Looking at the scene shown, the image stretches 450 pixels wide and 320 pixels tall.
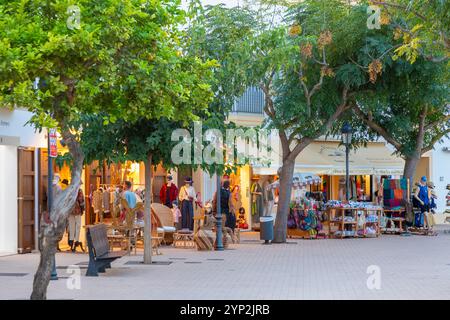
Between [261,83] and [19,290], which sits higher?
[261,83]

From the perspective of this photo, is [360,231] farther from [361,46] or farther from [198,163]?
[198,163]

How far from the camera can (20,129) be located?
25.4 meters

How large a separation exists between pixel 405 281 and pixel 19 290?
6.60 m

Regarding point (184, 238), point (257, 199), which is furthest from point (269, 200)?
point (184, 238)

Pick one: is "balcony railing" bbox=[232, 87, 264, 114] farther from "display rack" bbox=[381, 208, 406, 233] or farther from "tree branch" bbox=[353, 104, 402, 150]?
"display rack" bbox=[381, 208, 406, 233]

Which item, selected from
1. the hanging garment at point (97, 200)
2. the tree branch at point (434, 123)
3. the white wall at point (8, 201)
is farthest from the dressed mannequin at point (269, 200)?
the white wall at point (8, 201)

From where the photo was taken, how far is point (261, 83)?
29.3 metres

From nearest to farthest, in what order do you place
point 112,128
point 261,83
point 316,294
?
point 316,294 < point 112,128 < point 261,83

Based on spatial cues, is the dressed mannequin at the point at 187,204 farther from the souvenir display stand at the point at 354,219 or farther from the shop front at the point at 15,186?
the shop front at the point at 15,186

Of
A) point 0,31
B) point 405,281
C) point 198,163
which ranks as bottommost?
point 405,281

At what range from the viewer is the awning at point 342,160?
133 ft

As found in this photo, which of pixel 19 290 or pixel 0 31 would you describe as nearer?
pixel 0 31

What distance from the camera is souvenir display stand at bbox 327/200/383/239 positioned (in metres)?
33.1
